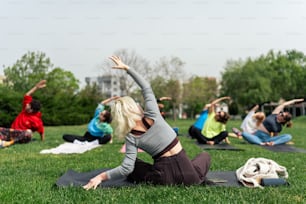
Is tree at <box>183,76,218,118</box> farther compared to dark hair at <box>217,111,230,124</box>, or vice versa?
tree at <box>183,76,218,118</box>

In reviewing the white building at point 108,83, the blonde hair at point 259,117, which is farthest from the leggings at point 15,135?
the white building at point 108,83

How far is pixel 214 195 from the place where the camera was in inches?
138

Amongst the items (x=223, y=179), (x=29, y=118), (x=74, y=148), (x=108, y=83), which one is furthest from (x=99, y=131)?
(x=108, y=83)

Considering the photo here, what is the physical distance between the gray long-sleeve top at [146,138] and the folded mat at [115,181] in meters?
0.39

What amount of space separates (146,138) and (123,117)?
1.11 ft

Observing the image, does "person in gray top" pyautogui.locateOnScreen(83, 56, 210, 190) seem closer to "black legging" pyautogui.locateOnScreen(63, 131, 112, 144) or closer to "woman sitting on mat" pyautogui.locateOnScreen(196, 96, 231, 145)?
"black legging" pyautogui.locateOnScreen(63, 131, 112, 144)

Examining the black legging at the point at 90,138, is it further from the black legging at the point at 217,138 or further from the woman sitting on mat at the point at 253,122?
the woman sitting on mat at the point at 253,122

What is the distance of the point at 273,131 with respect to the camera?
34.1ft

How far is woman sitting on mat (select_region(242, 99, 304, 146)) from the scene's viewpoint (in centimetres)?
1010

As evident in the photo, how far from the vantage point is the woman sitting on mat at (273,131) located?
1010cm

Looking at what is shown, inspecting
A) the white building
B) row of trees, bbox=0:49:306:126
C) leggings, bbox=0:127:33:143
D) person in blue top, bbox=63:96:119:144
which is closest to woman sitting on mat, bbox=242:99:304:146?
person in blue top, bbox=63:96:119:144

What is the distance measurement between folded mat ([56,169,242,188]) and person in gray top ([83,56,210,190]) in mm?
300

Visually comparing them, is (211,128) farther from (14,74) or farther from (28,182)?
(14,74)

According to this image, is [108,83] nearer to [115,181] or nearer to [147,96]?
[115,181]
